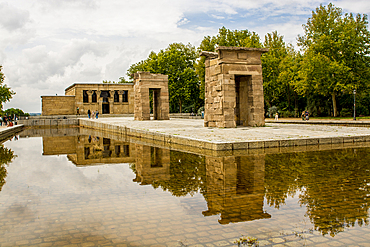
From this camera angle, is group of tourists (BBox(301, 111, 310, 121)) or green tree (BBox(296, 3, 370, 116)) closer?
group of tourists (BBox(301, 111, 310, 121))

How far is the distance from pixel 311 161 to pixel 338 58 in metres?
36.0

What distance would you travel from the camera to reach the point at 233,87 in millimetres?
18875

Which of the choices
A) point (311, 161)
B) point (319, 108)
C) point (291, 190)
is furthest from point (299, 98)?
point (291, 190)

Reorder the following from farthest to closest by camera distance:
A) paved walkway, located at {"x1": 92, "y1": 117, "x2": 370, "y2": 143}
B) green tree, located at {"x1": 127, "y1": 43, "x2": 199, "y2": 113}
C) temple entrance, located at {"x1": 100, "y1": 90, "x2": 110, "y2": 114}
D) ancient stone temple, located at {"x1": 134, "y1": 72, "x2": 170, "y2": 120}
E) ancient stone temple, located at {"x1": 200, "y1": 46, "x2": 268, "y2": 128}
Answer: temple entrance, located at {"x1": 100, "y1": 90, "x2": 110, "y2": 114}, green tree, located at {"x1": 127, "y1": 43, "x2": 199, "y2": 113}, ancient stone temple, located at {"x1": 134, "y1": 72, "x2": 170, "y2": 120}, ancient stone temple, located at {"x1": 200, "y1": 46, "x2": 268, "y2": 128}, paved walkway, located at {"x1": 92, "y1": 117, "x2": 370, "y2": 143}

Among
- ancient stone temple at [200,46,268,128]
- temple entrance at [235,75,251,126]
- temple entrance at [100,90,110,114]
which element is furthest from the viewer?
temple entrance at [100,90,110,114]

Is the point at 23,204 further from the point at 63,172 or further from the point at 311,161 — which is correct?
the point at 311,161

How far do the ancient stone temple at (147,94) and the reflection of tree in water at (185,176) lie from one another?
22803 mm

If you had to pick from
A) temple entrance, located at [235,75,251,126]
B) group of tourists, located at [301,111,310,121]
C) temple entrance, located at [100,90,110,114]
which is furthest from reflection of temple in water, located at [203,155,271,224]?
temple entrance, located at [100,90,110,114]

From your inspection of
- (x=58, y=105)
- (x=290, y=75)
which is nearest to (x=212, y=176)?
(x=290, y=75)

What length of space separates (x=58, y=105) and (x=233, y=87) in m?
42.4

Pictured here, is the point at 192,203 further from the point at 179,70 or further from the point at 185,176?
the point at 179,70

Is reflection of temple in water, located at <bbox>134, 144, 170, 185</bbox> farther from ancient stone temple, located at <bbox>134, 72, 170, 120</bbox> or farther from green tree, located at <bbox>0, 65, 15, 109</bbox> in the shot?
green tree, located at <bbox>0, 65, 15, 109</bbox>

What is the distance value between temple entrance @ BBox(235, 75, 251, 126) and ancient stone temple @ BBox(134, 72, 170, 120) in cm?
1316

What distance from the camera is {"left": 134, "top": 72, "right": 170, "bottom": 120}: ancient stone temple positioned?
106 ft
